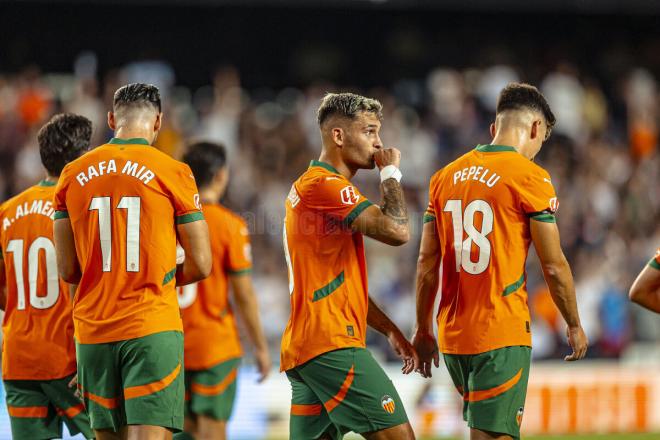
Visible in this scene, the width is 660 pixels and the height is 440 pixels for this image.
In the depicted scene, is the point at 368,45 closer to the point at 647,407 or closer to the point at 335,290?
the point at 647,407

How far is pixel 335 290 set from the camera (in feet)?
17.6

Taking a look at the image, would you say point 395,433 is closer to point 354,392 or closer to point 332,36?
point 354,392

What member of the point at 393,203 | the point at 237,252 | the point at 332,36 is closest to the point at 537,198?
the point at 393,203

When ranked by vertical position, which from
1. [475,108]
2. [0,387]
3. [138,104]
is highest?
[475,108]

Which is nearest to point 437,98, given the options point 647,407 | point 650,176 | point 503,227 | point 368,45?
point 368,45

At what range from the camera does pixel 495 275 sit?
5.49 meters

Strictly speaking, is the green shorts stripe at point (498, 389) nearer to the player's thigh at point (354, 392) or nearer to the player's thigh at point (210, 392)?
the player's thigh at point (354, 392)

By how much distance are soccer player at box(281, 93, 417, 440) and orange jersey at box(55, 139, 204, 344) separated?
2.16 ft

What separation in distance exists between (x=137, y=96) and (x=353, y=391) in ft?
6.56

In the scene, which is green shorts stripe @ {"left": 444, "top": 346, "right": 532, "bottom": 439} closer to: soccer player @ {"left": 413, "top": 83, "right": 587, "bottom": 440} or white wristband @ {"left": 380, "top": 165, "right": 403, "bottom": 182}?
soccer player @ {"left": 413, "top": 83, "right": 587, "bottom": 440}

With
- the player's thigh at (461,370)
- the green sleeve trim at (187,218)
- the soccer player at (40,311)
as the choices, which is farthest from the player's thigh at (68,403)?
the player's thigh at (461,370)

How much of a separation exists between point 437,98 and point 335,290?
11317 mm

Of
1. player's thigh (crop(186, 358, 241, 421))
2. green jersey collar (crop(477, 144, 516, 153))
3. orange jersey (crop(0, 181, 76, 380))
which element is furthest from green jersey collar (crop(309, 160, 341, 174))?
player's thigh (crop(186, 358, 241, 421))

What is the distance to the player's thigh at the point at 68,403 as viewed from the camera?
19.5 ft
